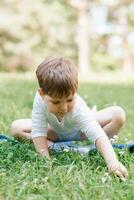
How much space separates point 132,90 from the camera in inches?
372

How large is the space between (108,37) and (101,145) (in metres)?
20.3

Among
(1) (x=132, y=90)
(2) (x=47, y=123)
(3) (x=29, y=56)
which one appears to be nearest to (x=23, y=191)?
(2) (x=47, y=123)

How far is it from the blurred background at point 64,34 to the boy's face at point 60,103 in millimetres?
14390

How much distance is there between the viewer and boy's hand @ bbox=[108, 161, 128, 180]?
3.00 metres

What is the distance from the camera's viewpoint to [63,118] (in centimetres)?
346

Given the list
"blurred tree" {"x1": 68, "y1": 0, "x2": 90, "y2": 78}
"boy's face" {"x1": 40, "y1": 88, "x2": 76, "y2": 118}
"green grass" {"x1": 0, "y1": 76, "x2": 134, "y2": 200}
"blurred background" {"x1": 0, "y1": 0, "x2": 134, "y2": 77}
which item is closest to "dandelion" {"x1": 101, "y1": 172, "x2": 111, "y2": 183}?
"green grass" {"x1": 0, "y1": 76, "x2": 134, "y2": 200}

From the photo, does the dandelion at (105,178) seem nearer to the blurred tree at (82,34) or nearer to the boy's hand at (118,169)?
the boy's hand at (118,169)

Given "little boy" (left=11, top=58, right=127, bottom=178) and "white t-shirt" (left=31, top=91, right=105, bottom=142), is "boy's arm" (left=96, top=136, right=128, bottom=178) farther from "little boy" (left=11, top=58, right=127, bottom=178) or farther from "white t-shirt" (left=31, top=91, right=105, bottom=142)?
"white t-shirt" (left=31, top=91, right=105, bottom=142)

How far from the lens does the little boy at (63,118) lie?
10.2 ft

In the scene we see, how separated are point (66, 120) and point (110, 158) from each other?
1.59 feet

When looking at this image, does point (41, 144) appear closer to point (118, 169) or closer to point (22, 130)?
point (22, 130)

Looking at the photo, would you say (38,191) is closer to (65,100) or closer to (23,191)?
(23,191)

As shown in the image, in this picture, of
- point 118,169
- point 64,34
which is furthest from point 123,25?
point 118,169

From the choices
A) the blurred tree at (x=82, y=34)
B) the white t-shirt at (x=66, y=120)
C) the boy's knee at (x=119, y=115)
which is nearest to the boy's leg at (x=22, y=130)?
the white t-shirt at (x=66, y=120)
